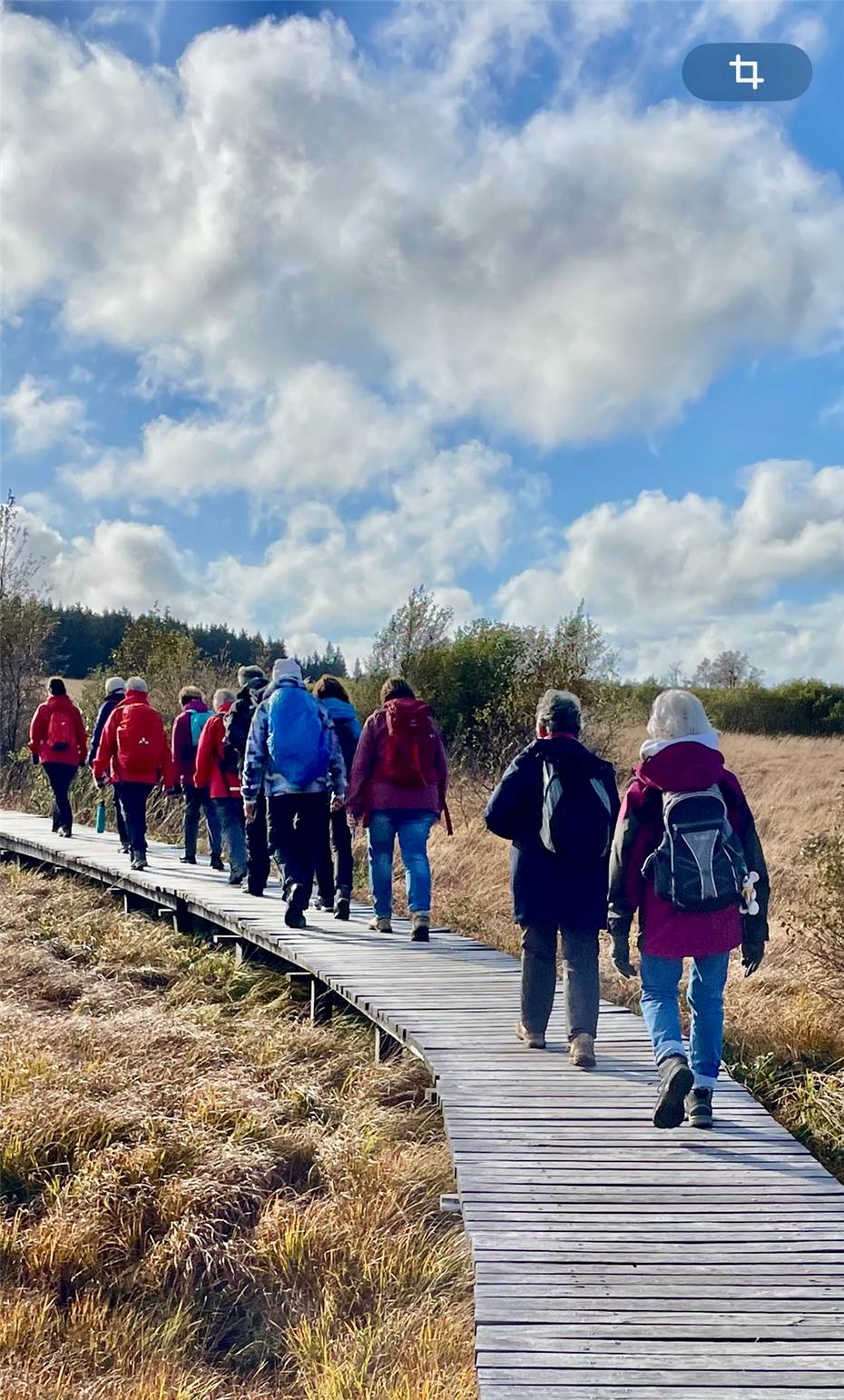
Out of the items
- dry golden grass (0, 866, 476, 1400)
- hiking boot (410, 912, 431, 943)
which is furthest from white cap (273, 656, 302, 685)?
dry golden grass (0, 866, 476, 1400)

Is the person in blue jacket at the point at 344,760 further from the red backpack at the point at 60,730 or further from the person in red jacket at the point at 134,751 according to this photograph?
the red backpack at the point at 60,730

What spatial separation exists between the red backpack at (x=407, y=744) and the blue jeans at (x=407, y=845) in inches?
9.4

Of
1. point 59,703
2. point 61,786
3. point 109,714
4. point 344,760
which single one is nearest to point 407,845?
point 344,760

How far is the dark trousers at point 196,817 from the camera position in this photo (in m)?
11.2

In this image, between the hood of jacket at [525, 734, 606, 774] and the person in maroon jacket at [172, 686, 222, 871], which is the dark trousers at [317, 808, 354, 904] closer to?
the person in maroon jacket at [172, 686, 222, 871]

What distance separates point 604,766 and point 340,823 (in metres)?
3.87

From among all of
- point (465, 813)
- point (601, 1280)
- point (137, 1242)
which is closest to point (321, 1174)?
point (137, 1242)

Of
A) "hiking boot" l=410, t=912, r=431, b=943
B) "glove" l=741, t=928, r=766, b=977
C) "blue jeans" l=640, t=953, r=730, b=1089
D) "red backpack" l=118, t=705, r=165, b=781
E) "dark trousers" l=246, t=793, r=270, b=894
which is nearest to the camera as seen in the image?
"glove" l=741, t=928, r=766, b=977

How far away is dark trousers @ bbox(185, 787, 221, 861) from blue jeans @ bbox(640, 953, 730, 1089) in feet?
22.2

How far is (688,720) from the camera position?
15.2 feet

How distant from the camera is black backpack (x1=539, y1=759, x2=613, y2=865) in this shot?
509 cm

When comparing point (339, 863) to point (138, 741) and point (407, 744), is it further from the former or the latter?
point (138, 741)

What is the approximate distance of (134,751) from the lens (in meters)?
10.5

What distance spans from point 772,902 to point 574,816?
6124mm
